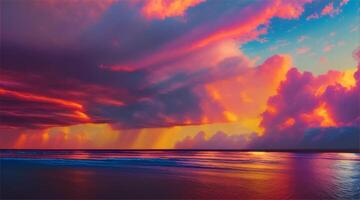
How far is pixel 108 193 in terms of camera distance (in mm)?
21625

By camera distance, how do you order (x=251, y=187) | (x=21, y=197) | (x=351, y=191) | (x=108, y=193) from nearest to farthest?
(x=21, y=197), (x=108, y=193), (x=351, y=191), (x=251, y=187)

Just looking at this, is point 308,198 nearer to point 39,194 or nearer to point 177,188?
point 177,188

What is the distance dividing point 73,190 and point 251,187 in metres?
13.6

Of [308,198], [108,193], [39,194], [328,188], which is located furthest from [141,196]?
[328,188]

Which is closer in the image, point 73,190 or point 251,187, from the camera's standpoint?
point 73,190

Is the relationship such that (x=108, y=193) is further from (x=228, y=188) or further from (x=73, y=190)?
(x=228, y=188)

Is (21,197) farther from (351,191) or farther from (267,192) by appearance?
(351,191)

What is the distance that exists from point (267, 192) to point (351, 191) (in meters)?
6.46

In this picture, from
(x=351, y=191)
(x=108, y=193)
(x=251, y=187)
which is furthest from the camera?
(x=251, y=187)

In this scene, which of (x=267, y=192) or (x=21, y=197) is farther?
(x=267, y=192)

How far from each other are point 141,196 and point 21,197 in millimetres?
7643

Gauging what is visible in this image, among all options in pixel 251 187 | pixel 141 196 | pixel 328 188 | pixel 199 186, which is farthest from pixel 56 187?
pixel 328 188

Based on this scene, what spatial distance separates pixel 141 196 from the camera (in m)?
20.7

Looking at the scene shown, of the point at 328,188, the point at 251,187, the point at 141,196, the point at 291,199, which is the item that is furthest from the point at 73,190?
the point at 328,188
